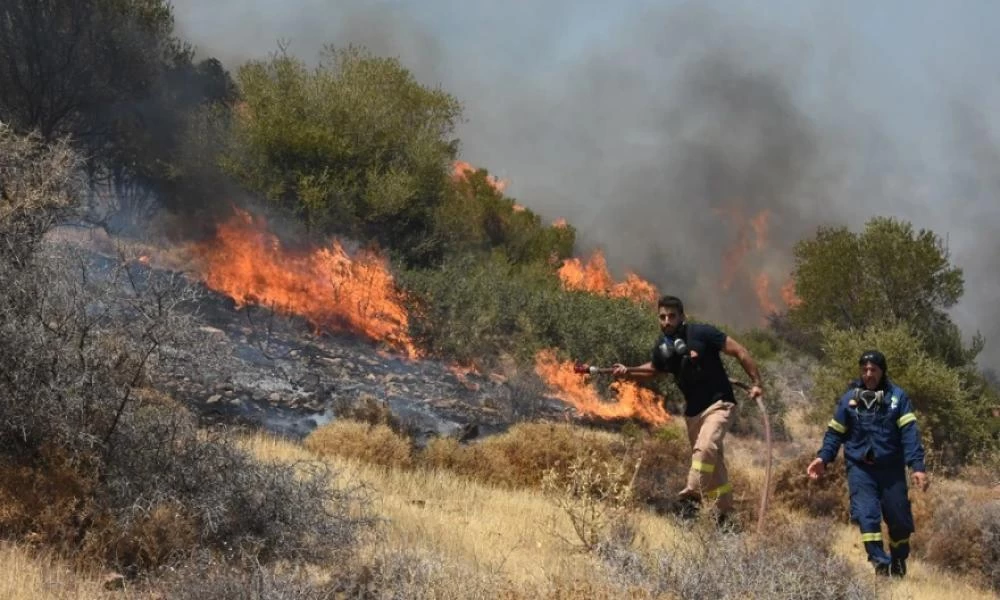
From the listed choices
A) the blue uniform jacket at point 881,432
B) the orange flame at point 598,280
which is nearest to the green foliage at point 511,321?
the orange flame at point 598,280

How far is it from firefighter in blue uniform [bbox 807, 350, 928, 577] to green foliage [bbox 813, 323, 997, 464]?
40.6ft

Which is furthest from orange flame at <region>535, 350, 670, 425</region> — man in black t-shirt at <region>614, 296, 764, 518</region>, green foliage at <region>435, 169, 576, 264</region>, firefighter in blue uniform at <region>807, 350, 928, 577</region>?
green foliage at <region>435, 169, 576, 264</region>

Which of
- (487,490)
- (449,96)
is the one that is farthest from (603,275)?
(487,490)

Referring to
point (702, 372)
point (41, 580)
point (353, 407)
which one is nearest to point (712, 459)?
point (702, 372)

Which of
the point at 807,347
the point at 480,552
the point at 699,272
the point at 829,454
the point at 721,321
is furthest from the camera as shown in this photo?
the point at 699,272

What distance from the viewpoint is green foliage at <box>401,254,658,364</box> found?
20906mm

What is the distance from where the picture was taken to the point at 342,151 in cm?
2322

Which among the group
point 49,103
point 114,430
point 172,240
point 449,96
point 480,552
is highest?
point 449,96

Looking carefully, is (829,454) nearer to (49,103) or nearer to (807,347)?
(49,103)

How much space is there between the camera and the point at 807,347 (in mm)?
36906

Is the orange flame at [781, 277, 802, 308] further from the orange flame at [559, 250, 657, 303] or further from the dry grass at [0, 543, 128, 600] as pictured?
the dry grass at [0, 543, 128, 600]

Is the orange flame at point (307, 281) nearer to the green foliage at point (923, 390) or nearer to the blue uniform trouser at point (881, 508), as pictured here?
the green foliage at point (923, 390)

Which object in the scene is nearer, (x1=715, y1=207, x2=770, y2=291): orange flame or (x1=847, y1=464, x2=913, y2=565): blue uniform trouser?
(x1=847, y1=464, x2=913, y2=565): blue uniform trouser

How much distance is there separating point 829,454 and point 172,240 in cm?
1729
